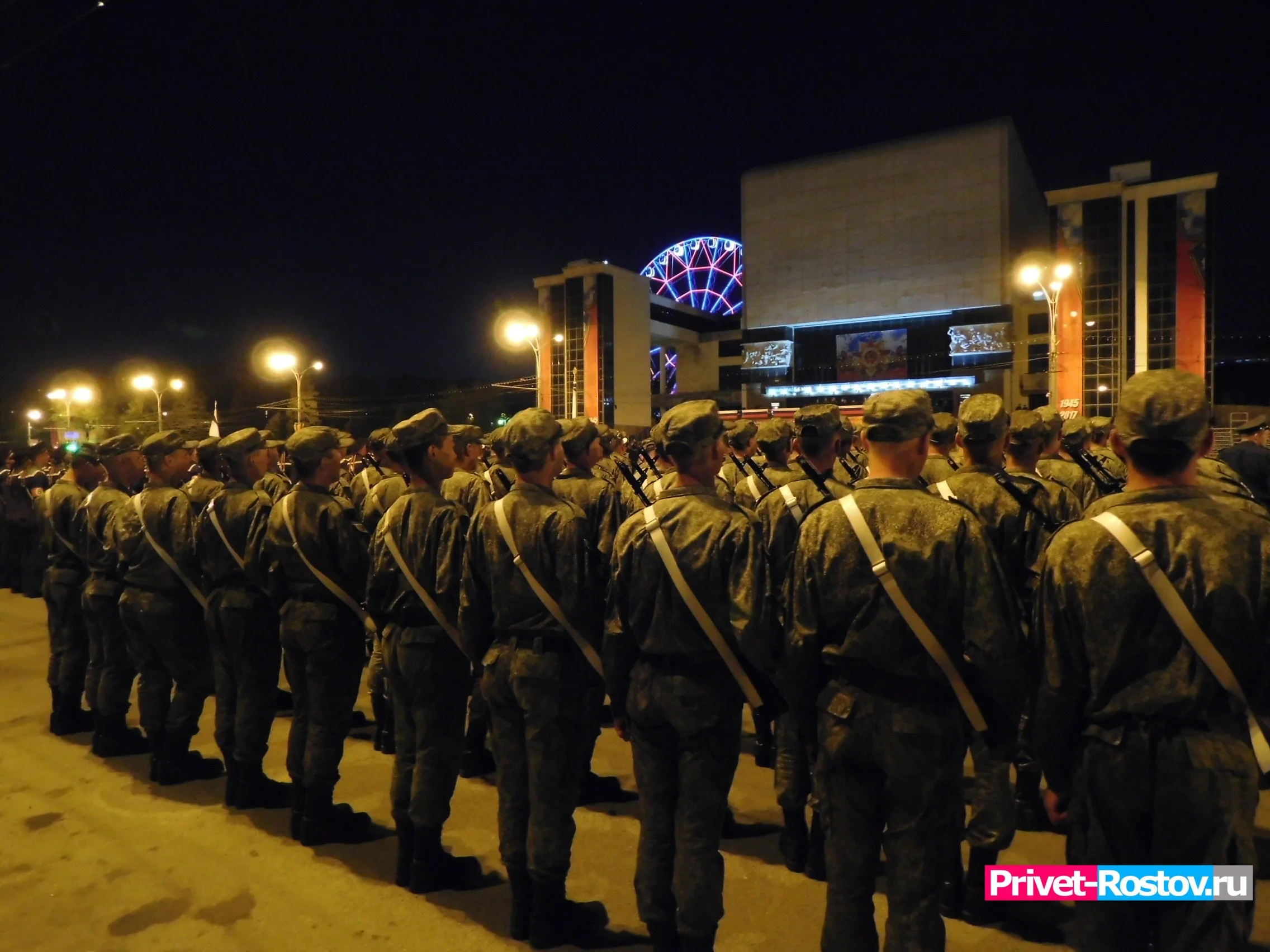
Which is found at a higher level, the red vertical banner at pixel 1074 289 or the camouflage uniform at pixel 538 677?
the red vertical banner at pixel 1074 289

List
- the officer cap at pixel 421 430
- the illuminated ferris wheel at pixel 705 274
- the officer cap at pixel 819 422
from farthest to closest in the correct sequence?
the illuminated ferris wheel at pixel 705 274, the officer cap at pixel 819 422, the officer cap at pixel 421 430

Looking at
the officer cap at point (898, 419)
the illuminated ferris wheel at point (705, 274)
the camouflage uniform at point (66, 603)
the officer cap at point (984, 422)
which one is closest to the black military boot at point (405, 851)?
the officer cap at point (898, 419)

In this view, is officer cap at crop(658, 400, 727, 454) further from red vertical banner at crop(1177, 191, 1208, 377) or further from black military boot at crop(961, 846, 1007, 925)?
red vertical banner at crop(1177, 191, 1208, 377)

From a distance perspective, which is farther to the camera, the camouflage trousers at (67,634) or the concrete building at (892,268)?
the concrete building at (892,268)

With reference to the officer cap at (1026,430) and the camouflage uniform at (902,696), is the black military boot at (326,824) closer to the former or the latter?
the camouflage uniform at (902,696)

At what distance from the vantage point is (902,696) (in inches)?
110

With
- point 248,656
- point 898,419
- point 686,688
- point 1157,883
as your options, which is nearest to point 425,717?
point 686,688

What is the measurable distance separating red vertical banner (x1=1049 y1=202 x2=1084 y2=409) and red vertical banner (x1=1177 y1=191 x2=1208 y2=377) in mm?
3952

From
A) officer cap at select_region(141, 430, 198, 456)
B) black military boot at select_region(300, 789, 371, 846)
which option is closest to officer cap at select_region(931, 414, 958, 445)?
black military boot at select_region(300, 789, 371, 846)

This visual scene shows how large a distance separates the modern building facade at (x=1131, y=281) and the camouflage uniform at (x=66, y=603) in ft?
127

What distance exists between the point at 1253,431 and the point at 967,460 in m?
6.67

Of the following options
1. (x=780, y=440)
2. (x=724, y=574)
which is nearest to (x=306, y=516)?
(x=724, y=574)

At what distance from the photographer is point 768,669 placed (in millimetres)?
3254

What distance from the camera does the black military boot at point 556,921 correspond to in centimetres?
364
